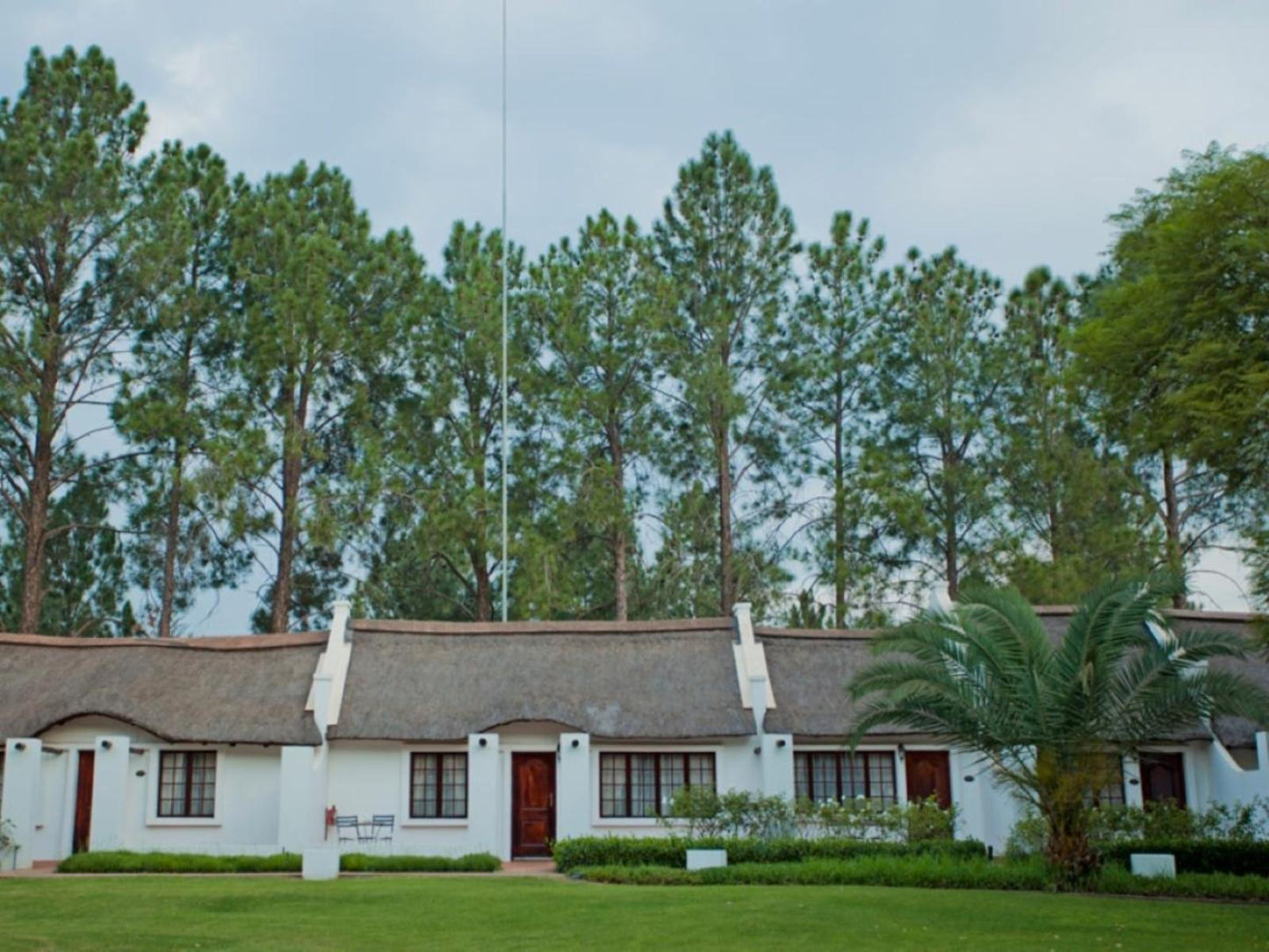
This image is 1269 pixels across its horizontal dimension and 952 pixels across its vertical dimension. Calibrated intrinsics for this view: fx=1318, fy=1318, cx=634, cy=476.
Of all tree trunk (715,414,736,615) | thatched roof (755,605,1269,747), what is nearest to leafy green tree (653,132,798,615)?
tree trunk (715,414,736,615)

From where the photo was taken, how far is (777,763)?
88.0ft

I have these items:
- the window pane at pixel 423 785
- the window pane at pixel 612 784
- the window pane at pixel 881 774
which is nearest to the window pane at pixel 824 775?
the window pane at pixel 881 774

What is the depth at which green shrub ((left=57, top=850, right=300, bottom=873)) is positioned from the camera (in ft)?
78.0

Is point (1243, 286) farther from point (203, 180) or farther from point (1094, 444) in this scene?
point (203, 180)

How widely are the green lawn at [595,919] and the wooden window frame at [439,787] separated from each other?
738 cm

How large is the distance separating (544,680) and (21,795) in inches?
413

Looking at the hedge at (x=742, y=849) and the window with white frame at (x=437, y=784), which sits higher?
the window with white frame at (x=437, y=784)

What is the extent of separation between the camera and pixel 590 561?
40344 millimetres

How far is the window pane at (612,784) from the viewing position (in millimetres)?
27594

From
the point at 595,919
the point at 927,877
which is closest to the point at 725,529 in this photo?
the point at 927,877

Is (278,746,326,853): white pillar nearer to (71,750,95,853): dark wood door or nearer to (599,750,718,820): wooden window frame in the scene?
(71,750,95,853): dark wood door

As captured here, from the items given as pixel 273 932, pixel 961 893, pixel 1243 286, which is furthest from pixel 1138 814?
pixel 273 932

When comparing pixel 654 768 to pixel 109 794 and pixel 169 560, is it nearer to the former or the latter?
pixel 109 794

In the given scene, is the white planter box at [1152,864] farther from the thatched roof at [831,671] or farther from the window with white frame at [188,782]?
the window with white frame at [188,782]
